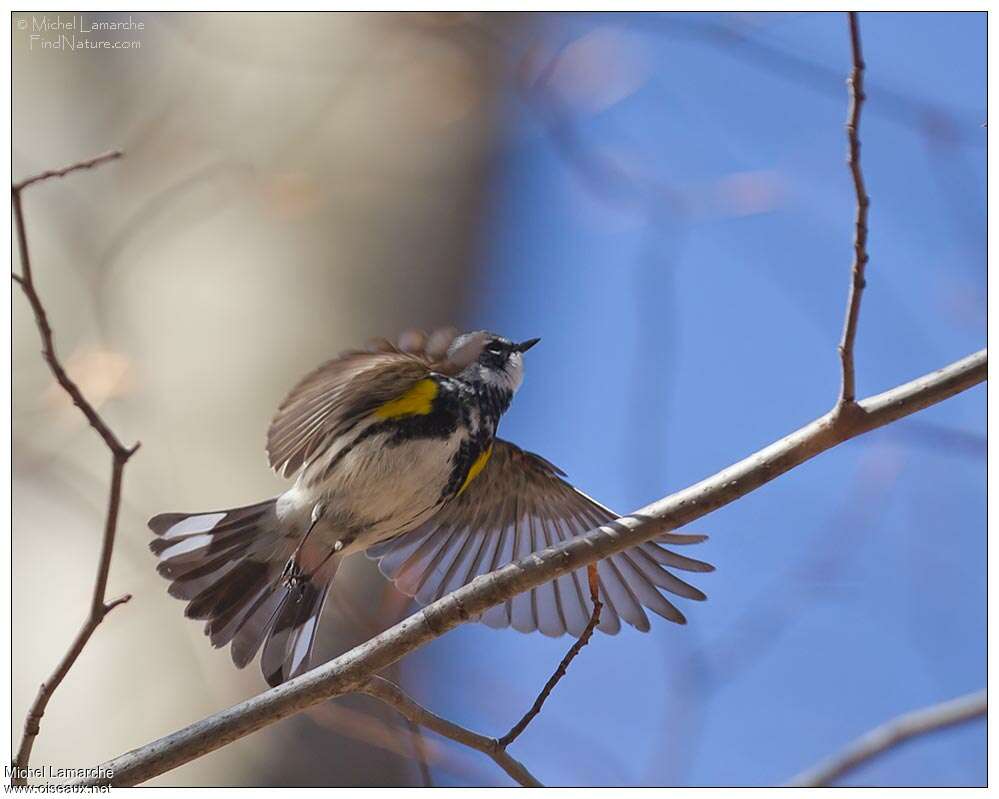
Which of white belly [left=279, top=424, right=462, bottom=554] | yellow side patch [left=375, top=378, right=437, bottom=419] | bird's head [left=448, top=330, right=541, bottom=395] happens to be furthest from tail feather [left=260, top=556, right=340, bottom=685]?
bird's head [left=448, top=330, right=541, bottom=395]

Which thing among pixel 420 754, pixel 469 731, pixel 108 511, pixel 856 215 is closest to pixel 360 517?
pixel 420 754

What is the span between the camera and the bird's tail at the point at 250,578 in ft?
6.50

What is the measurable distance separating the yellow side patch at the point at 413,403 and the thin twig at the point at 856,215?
91 cm

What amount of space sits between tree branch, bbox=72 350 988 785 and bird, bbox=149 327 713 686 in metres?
0.40

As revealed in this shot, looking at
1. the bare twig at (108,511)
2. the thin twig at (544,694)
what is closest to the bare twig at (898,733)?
the thin twig at (544,694)

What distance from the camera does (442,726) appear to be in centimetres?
145

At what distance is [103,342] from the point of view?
200 cm

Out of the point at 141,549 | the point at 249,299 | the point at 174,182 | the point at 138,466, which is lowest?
the point at 141,549

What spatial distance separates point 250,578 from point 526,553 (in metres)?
0.63

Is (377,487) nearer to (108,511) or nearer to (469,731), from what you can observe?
(469,731)
